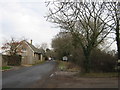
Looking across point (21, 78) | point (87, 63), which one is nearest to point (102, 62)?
point (87, 63)

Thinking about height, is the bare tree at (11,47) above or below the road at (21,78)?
above

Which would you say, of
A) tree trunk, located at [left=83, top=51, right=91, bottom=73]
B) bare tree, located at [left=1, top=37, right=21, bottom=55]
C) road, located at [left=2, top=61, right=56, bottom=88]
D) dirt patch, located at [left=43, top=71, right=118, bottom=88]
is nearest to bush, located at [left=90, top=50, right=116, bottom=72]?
tree trunk, located at [left=83, top=51, right=91, bottom=73]

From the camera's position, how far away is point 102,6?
867 inches

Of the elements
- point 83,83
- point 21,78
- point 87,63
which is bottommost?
point 21,78

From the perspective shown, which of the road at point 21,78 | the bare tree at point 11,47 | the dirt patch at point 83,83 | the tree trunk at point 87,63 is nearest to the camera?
the dirt patch at point 83,83

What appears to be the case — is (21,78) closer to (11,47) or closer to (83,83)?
(83,83)

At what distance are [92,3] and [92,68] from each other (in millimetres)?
7268

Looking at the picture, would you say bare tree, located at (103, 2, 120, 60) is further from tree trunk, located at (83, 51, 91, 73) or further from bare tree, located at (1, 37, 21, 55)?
bare tree, located at (1, 37, 21, 55)

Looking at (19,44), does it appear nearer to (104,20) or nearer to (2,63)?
(2,63)

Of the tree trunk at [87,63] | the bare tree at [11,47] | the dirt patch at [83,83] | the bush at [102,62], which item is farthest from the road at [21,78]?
the bare tree at [11,47]

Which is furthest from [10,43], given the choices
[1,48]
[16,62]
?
[16,62]

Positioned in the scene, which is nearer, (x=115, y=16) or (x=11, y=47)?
(x=115, y=16)

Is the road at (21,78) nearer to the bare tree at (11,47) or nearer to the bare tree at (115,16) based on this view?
the bare tree at (115,16)

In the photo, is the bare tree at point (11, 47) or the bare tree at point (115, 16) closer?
the bare tree at point (115, 16)
